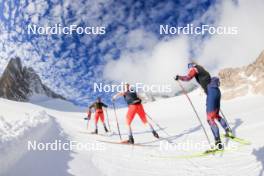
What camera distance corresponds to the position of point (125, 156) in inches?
392

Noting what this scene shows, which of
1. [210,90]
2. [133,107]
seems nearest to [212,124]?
[210,90]

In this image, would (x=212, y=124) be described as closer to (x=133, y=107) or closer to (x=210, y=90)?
(x=210, y=90)

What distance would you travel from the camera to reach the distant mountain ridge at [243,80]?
40.7m

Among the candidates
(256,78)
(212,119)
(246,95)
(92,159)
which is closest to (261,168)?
(212,119)

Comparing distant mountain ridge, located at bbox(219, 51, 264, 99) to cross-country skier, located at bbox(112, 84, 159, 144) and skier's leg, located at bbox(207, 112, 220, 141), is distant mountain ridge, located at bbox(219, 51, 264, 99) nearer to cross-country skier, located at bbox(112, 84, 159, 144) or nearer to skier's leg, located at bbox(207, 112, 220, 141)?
cross-country skier, located at bbox(112, 84, 159, 144)

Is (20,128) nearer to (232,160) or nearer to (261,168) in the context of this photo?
(232,160)

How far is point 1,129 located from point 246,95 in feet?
116

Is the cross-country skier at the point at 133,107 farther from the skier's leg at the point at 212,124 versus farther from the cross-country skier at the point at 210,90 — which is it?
the skier's leg at the point at 212,124

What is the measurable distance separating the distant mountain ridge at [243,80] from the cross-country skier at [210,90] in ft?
94.2

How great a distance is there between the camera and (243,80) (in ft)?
159

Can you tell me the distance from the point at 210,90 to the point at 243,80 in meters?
40.5

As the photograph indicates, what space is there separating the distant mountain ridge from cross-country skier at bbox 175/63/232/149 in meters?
28.7

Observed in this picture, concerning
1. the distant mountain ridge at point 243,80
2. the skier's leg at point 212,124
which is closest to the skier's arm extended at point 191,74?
the skier's leg at point 212,124

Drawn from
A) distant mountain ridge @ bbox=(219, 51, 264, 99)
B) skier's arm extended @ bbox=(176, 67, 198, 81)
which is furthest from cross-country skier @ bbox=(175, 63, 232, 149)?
distant mountain ridge @ bbox=(219, 51, 264, 99)
